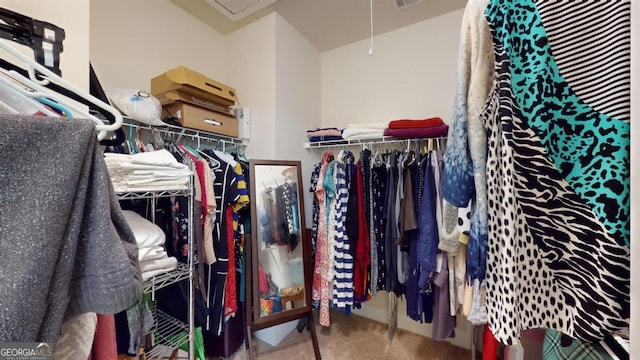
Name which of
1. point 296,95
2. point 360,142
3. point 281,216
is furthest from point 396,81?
point 281,216

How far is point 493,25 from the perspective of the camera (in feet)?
1.42

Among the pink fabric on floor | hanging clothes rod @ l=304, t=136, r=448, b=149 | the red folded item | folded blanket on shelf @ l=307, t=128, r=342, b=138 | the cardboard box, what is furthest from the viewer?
folded blanket on shelf @ l=307, t=128, r=342, b=138

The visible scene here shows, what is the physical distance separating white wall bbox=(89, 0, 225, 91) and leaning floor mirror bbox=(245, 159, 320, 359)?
98 cm

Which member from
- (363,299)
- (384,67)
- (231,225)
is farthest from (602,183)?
(384,67)

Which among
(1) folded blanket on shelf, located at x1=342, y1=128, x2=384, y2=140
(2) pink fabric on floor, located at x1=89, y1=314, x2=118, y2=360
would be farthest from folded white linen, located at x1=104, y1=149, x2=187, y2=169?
(1) folded blanket on shelf, located at x1=342, y1=128, x2=384, y2=140

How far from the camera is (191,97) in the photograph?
149 centimetres

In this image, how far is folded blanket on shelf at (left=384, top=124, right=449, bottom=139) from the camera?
157 cm

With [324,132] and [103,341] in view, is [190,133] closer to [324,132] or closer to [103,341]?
[324,132]

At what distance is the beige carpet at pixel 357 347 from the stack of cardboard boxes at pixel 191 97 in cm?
157

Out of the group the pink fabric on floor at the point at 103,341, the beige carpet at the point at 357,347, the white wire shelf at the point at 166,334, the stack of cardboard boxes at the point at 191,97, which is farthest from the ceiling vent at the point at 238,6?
the beige carpet at the point at 357,347

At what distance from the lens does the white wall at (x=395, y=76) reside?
6.14ft

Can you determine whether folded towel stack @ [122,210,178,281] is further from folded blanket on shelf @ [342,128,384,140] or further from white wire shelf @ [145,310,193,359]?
folded blanket on shelf @ [342,128,384,140]

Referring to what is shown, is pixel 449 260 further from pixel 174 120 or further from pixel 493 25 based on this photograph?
pixel 174 120

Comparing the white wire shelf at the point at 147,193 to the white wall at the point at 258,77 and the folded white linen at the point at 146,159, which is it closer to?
the folded white linen at the point at 146,159
